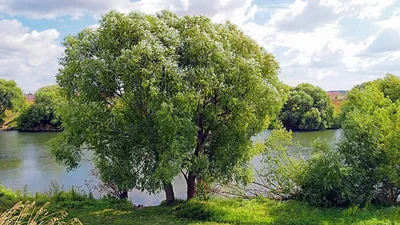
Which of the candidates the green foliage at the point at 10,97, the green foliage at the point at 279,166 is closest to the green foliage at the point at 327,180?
the green foliage at the point at 279,166

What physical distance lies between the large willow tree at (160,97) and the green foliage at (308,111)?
32517 millimetres

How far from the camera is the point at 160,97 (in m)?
11.2

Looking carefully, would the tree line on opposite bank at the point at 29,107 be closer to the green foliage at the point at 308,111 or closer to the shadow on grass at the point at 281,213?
the green foliage at the point at 308,111

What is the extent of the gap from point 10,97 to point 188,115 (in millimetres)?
50863

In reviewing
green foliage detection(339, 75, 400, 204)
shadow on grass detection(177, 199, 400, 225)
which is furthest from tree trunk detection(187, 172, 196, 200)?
green foliage detection(339, 75, 400, 204)

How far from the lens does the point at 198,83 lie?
1176cm

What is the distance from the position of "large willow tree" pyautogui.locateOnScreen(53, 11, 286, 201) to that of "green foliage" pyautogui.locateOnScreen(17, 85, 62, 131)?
43.1 meters

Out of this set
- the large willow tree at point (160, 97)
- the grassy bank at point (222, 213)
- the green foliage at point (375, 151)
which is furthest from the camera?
the green foliage at point (375, 151)

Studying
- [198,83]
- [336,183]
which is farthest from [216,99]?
[336,183]

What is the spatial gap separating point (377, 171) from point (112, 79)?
30.0ft

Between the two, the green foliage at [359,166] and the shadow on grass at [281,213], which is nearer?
the shadow on grass at [281,213]

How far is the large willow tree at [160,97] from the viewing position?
11242mm

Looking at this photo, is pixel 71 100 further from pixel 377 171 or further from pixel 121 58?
pixel 377 171

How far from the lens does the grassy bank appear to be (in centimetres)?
1105
